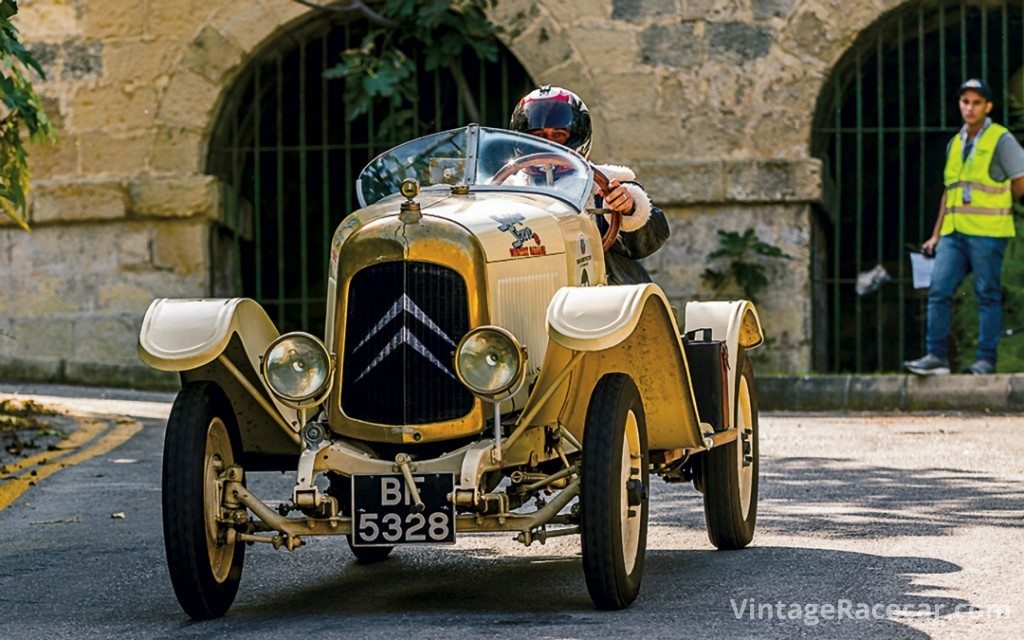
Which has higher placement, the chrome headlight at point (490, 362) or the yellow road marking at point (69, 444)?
the chrome headlight at point (490, 362)

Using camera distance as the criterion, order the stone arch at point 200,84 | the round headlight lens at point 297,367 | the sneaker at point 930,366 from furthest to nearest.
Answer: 1. the stone arch at point 200,84
2. the sneaker at point 930,366
3. the round headlight lens at point 297,367

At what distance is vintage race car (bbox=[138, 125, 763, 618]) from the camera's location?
228 inches

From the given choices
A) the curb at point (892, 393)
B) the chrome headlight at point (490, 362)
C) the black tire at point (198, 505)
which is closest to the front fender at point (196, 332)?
the black tire at point (198, 505)

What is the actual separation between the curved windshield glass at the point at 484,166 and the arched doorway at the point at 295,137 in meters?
8.52

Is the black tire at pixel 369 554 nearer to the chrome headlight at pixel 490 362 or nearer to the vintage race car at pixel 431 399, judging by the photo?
the vintage race car at pixel 431 399

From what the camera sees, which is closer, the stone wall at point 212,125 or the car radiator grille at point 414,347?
the car radiator grille at point 414,347

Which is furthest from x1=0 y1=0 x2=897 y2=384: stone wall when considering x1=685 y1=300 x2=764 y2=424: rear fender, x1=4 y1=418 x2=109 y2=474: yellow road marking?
x1=685 y1=300 x2=764 y2=424: rear fender

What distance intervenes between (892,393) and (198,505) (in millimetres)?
8567

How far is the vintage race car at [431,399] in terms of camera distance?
5801 millimetres

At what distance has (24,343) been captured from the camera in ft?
54.1

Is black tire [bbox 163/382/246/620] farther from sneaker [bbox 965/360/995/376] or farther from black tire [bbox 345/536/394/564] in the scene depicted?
sneaker [bbox 965/360/995/376]

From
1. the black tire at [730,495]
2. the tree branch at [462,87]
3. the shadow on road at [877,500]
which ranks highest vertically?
the tree branch at [462,87]

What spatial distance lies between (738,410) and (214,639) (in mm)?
2622

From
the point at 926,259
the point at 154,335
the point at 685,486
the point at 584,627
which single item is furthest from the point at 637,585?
the point at 926,259
